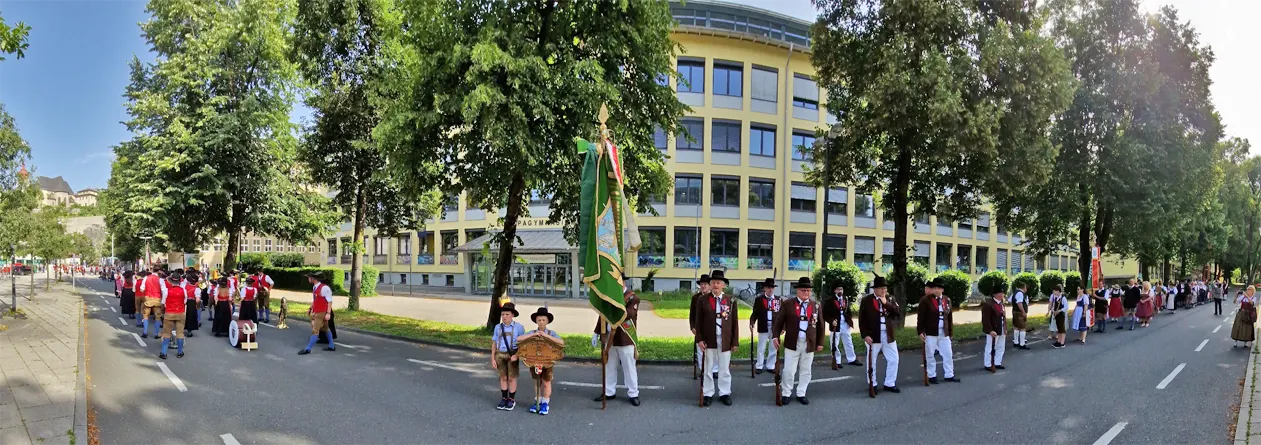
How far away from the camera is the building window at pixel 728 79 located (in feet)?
112

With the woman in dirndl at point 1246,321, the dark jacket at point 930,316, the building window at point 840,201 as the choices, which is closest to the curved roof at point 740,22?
the building window at point 840,201

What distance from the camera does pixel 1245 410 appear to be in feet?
26.2

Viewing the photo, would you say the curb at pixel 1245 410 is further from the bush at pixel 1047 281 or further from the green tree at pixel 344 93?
the bush at pixel 1047 281

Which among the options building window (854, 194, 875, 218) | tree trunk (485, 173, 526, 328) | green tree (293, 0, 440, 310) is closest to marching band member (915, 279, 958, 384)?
tree trunk (485, 173, 526, 328)

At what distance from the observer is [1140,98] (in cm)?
1933

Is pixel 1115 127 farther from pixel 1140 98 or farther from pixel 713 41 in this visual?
pixel 713 41

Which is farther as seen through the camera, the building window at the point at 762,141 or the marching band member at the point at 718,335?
the building window at the point at 762,141

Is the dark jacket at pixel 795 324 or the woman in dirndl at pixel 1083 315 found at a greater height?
the dark jacket at pixel 795 324

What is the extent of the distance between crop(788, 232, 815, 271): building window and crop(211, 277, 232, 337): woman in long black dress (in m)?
28.2

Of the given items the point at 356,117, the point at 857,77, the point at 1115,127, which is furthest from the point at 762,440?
the point at 1115,127

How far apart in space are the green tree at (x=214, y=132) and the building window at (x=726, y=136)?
20.4 meters

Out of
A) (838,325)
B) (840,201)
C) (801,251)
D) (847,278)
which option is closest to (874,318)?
(838,325)

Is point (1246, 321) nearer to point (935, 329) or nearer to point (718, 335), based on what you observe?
point (935, 329)

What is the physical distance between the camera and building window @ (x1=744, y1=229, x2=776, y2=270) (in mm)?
35000
